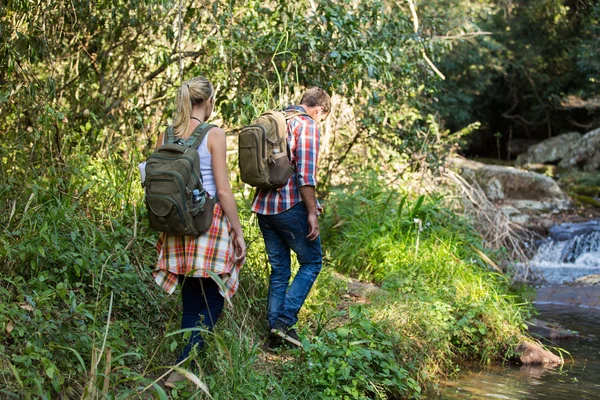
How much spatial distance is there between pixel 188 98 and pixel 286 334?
1879 mm

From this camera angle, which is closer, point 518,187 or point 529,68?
point 518,187

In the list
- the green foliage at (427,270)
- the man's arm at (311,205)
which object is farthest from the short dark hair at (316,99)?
the green foliage at (427,270)

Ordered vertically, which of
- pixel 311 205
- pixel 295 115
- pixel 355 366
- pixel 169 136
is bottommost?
pixel 355 366

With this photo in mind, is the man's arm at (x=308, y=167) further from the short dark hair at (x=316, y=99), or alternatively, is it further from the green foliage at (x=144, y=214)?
the green foliage at (x=144, y=214)

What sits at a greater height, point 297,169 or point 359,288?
point 297,169

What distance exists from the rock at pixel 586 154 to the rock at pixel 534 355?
15522 millimetres

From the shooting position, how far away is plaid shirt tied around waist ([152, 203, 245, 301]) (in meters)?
3.91

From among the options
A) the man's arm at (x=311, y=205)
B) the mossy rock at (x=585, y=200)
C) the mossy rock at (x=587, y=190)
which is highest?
the man's arm at (x=311, y=205)

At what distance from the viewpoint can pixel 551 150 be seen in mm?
23344

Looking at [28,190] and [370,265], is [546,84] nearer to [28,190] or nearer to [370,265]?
[370,265]

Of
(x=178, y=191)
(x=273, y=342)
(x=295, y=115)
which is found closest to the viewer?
(x=178, y=191)

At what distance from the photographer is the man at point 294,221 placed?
16.0ft

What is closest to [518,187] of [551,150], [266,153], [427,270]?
[551,150]

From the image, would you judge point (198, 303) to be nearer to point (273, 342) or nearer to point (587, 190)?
point (273, 342)
